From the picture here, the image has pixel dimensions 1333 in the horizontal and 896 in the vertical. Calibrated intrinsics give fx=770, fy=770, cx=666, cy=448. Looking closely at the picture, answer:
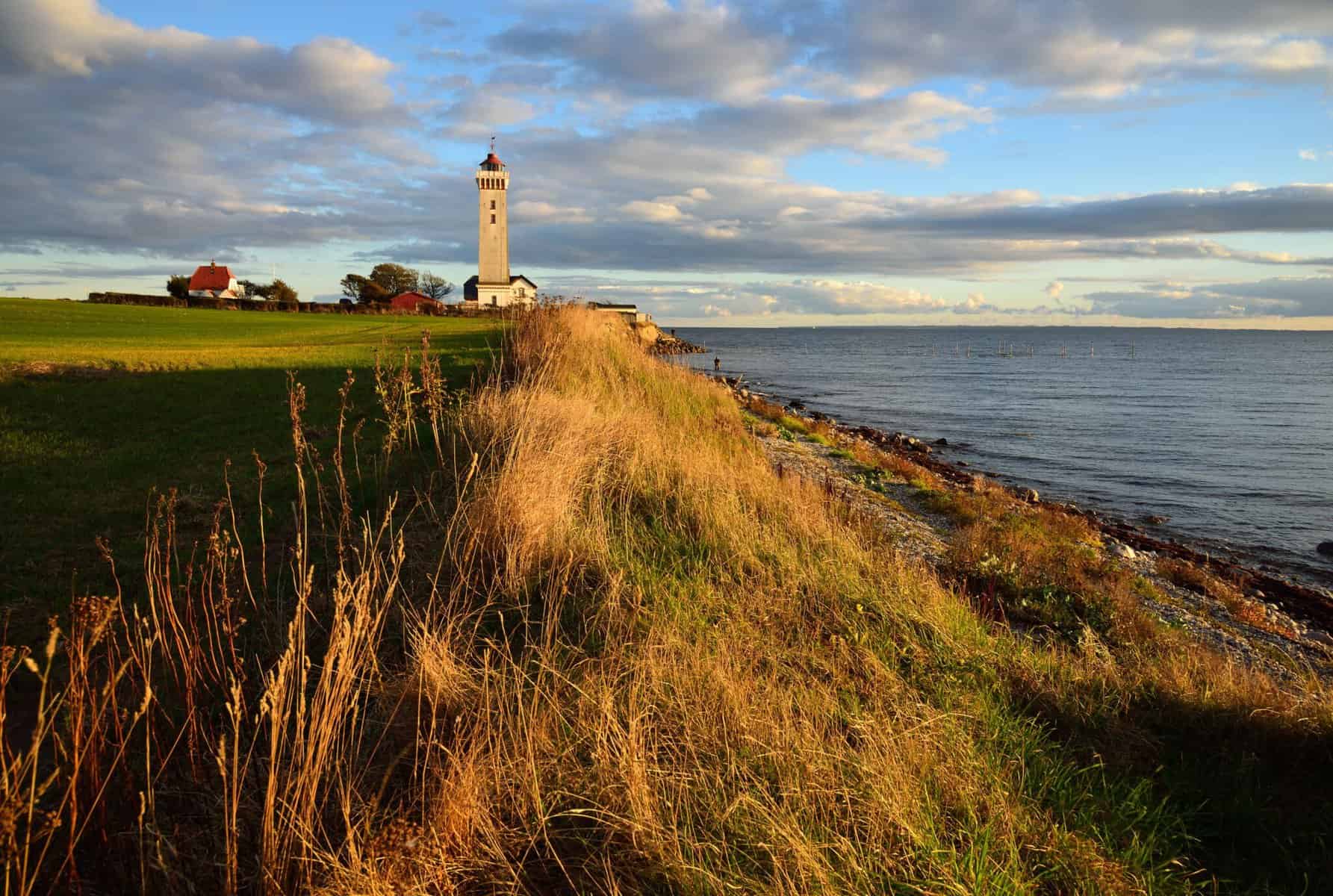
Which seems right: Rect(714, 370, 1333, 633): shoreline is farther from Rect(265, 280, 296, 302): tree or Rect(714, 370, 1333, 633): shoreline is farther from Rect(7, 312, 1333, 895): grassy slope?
Rect(265, 280, 296, 302): tree

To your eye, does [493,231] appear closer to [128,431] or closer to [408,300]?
[408,300]

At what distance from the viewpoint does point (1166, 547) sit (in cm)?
1410

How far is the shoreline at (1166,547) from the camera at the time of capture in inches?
442

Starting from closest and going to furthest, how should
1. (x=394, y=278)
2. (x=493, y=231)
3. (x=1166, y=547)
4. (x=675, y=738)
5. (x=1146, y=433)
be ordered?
(x=675, y=738) < (x=1166, y=547) < (x=1146, y=433) < (x=493, y=231) < (x=394, y=278)

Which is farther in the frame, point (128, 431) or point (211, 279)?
point (211, 279)

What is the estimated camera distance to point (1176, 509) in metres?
17.5

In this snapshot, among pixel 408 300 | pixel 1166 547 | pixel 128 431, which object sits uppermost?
pixel 408 300

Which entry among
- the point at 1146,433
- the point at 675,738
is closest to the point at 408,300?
the point at 1146,433

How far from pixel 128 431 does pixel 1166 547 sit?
17.7 meters

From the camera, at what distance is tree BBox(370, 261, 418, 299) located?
108m

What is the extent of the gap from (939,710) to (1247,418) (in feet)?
122

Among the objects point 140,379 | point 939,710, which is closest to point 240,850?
point 939,710

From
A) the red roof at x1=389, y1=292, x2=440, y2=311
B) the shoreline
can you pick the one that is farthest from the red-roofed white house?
the shoreline

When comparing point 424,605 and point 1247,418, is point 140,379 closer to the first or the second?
point 424,605
